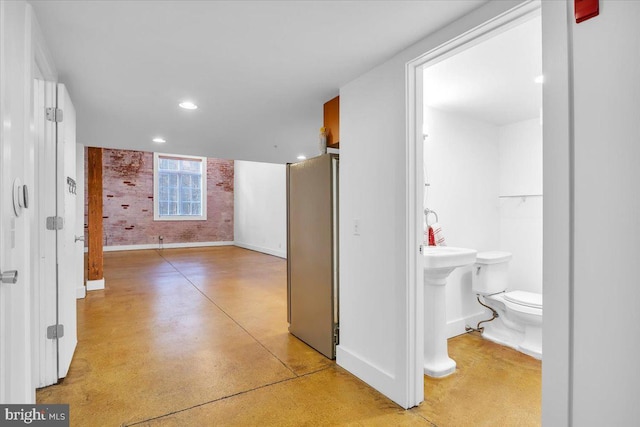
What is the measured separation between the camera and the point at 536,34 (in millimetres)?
1881

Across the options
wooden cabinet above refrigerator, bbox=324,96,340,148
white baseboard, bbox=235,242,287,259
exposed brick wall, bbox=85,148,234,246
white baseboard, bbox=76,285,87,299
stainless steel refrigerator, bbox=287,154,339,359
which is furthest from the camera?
exposed brick wall, bbox=85,148,234,246

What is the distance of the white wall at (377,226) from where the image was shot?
1.99 meters

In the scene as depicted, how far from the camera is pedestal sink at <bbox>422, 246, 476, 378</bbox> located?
7.77 ft

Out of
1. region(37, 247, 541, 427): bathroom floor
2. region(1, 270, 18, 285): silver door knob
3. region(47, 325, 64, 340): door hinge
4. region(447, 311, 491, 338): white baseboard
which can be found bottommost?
region(37, 247, 541, 427): bathroom floor

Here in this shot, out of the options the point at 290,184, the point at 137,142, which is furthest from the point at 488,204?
the point at 137,142

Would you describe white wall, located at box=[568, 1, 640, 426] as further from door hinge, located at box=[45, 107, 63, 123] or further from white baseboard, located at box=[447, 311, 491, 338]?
door hinge, located at box=[45, 107, 63, 123]

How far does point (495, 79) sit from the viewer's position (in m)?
2.46

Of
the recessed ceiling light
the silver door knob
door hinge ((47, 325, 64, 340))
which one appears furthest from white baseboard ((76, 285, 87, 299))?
the silver door knob

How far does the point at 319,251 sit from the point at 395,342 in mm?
975

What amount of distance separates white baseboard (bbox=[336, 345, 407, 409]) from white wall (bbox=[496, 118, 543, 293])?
211 centimetres

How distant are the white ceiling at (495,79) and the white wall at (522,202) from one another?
221 mm

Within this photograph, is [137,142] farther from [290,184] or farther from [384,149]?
[384,149]

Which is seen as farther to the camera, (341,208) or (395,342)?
(341,208)

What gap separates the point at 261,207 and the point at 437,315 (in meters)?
7.19
